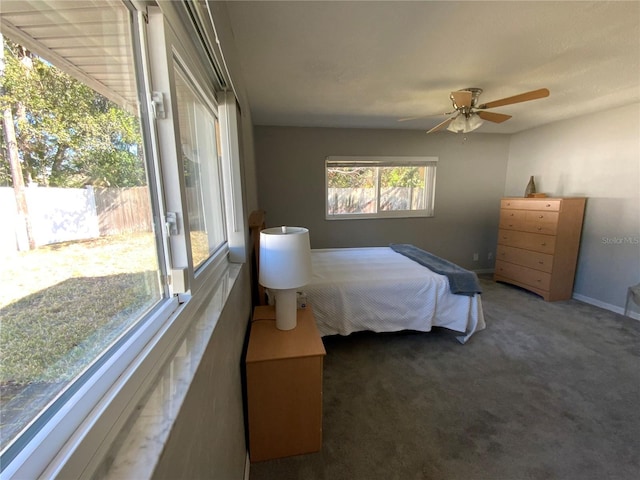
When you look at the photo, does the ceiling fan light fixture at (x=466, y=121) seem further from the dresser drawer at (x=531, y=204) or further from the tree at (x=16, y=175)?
the tree at (x=16, y=175)

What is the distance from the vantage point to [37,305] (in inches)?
14.3

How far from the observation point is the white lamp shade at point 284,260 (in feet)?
4.38

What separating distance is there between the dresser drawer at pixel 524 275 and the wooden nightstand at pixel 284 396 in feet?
10.9

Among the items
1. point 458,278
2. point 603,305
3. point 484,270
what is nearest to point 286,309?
point 458,278

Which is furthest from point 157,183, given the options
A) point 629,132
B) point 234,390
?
point 629,132

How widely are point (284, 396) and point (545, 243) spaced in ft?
11.7

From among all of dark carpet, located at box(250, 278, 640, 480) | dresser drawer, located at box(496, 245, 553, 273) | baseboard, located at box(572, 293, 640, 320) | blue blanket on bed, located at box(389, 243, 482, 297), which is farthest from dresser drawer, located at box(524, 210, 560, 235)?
blue blanket on bed, located at box(389, 243, 482, 297)

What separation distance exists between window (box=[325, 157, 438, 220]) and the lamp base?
2570 millimetres

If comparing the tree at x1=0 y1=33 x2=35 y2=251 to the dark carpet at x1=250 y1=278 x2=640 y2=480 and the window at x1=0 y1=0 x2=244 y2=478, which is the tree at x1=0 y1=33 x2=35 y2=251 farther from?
the dark carpet at x1=250 y1=278 x2=640 y2=480

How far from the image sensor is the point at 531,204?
11.1ft

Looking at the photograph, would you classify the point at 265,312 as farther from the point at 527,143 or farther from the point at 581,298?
the point at 527,143

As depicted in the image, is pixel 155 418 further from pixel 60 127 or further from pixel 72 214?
pixel 60 127

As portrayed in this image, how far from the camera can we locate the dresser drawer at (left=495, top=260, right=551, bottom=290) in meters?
3.26

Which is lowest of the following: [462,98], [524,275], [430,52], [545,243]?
[524,275]
